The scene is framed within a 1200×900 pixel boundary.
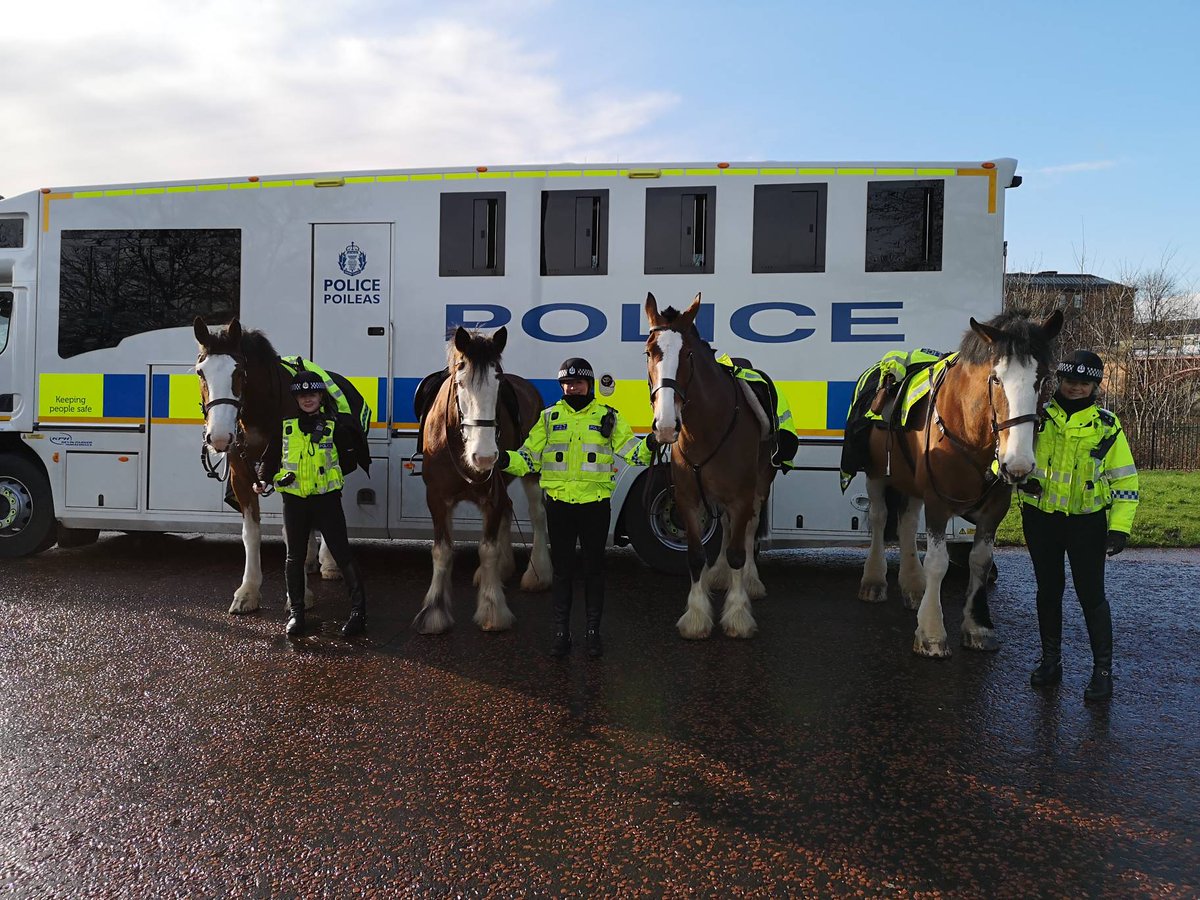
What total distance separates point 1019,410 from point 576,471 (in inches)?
94.6

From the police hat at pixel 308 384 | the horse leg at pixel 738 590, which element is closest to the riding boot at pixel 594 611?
the horse leg at pixel 738 590

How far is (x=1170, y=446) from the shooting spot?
1720 centimetres

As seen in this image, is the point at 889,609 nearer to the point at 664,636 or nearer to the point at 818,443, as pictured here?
the point at 818,443

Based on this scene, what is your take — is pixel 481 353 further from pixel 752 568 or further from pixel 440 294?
pixel 752 568

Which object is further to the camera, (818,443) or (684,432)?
(818,443)

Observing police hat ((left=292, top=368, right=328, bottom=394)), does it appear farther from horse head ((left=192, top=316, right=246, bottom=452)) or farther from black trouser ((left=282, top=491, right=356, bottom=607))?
black trouser ((left=282, top=491, right=356, bottom=607))

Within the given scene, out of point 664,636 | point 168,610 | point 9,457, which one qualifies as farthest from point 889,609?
point 9,457

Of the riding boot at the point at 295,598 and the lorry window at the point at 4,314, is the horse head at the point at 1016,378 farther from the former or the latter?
the lorry window at the point at 4,314

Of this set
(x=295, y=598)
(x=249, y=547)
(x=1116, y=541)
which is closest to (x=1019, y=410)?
(x=1116, y=541)

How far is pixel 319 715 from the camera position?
4102 mm

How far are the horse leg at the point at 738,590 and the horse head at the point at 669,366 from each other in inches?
37.4

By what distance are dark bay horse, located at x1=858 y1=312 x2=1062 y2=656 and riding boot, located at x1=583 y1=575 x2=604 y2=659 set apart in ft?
6.42

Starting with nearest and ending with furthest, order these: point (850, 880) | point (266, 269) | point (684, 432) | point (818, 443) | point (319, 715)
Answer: point (850, 880) < point (319, 715) < point (684, 432) < point (818, 443) < point (266, 269)

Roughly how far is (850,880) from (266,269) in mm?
6750
